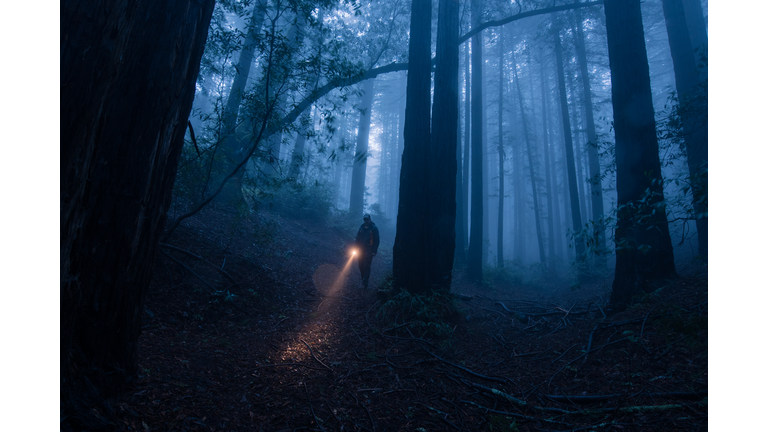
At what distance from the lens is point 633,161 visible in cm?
556

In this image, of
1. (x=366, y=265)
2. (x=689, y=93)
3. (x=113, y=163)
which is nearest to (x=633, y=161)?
(x=689, y=93)

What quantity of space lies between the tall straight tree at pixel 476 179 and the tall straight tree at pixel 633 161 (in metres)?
6.65

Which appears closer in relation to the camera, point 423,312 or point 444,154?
point 423,312

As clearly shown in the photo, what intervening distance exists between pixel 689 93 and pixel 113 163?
10868mm

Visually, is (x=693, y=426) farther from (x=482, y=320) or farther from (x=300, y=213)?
(x=300, y=213)

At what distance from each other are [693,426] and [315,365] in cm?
362

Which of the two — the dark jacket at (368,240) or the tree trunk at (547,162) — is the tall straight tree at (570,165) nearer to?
the tree trunk at (547,162)

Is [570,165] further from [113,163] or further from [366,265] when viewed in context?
[113,163]

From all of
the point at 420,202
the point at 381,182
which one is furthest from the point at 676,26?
the point at 381,182

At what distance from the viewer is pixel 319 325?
552 cm

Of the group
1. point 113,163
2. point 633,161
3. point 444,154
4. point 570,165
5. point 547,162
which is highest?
point 547,162

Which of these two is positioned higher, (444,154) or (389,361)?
(444,154)

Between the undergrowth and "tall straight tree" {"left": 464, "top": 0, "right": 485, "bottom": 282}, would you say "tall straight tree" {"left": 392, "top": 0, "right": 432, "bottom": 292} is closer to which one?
the undergrowth

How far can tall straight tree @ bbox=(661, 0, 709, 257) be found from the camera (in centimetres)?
681
